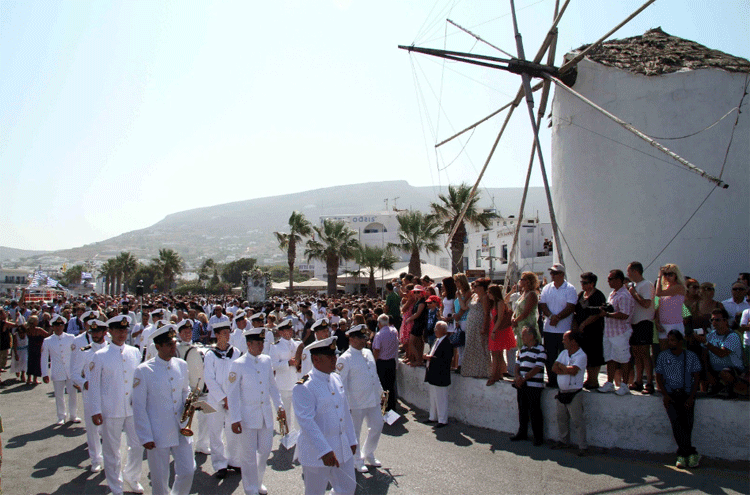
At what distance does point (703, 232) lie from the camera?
34.9 ft

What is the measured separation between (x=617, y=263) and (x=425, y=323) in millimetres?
3973

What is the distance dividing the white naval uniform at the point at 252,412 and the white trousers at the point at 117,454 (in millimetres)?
1193

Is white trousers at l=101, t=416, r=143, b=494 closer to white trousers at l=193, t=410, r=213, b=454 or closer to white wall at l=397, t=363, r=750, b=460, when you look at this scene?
white trousers at l=193, t=410, r=213, b=454

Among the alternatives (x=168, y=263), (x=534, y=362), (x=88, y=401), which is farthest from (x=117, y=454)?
(x=168, y=263)

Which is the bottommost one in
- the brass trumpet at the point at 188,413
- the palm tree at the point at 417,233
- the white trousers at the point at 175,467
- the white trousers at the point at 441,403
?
the white trousers at the point at 441,403

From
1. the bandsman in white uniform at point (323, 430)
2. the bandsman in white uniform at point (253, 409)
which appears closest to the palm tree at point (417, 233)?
the bandsman in white uniform at point (253, 409)

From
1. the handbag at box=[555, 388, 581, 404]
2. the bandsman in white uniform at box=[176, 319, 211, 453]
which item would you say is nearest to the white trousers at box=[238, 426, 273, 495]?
the bandsman in white uniform at box=[176, 319, 211, 453]

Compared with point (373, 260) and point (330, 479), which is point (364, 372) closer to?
point (330, 479)

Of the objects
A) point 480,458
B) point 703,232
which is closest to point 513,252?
point 703,232

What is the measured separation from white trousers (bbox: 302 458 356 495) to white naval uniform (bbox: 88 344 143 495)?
8.67ft

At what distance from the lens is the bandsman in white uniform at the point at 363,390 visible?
7402 mm

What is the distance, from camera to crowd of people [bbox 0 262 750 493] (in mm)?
5664

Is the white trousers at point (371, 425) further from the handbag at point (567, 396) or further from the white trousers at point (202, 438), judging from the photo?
the handbag at point (567, 396)

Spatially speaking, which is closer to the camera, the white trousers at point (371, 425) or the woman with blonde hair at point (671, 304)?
the white trousers at point (371, 425)
